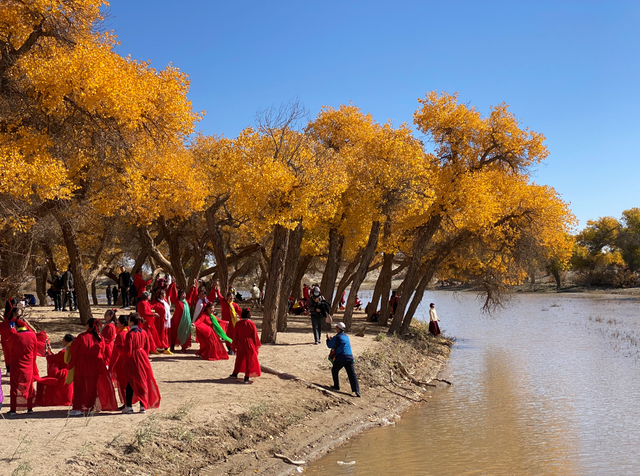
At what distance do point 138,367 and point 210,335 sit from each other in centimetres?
473

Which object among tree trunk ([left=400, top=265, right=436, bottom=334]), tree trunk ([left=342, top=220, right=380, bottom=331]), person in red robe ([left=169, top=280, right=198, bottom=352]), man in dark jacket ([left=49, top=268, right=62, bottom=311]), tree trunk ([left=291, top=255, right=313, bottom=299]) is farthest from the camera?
tree trunk ([left=291, top=255, right=313, bottom=299])

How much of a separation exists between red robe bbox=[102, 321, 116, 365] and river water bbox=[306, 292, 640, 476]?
3.79 meters

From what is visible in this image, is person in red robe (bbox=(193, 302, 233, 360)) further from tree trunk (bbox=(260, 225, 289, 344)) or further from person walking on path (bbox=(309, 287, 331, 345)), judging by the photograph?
person walking on path (bbox=(309, 287, 331, 345))

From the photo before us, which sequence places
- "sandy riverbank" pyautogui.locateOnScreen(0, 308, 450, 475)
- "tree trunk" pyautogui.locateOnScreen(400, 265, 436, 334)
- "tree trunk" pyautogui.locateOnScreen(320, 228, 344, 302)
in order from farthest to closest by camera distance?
"tree trunk" pyautogui.locateOnScreen(400, 265, 436, 334) → "tree trunk" pyautogui.locateOnScreen(320, 228, 344, 302) → "sandy riverbank" pyautogui.locateOnScreen(0, 308, 450, 475)

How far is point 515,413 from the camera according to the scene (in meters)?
12.9

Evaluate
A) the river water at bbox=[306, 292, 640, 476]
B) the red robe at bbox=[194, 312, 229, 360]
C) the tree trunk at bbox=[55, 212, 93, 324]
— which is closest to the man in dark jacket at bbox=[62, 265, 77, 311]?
the tree trunk at bbox=[55, 212, 93, 324]

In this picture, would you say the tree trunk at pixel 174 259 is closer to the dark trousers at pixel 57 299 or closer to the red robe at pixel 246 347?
the dark trousers at pixel 57 299

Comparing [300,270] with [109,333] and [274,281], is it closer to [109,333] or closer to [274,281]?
[274,281]

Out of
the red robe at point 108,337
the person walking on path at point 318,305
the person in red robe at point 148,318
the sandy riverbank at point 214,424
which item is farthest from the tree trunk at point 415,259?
the red robe at point 108,337

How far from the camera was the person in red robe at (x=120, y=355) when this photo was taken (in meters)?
8.90

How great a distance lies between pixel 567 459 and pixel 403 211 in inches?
463

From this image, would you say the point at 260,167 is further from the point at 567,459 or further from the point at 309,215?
the point at 567,459

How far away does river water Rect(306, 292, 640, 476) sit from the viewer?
9.29 m

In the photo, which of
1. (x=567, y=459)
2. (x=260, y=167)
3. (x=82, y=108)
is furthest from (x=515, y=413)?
(x=82, y=108)
